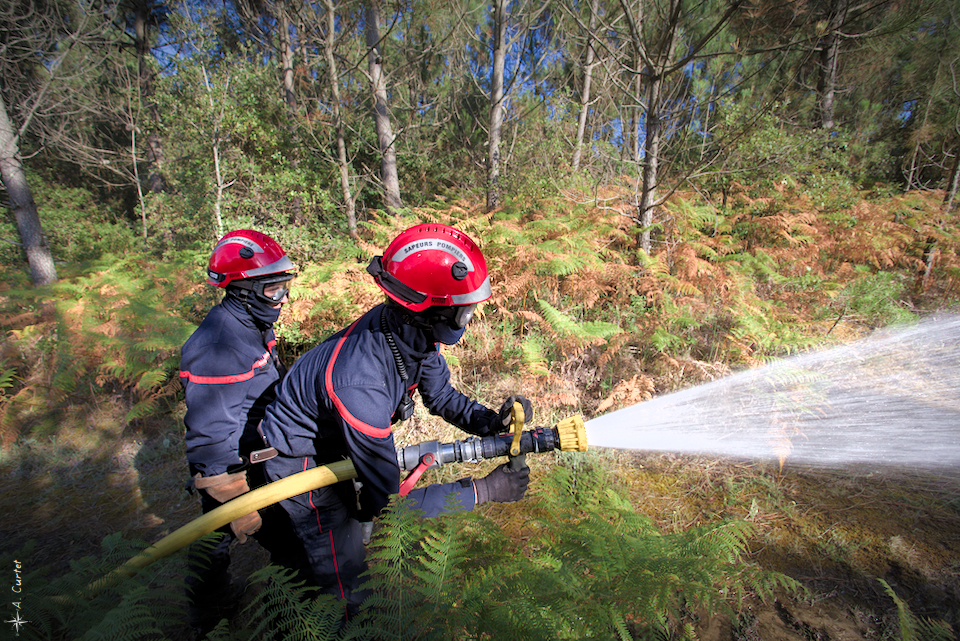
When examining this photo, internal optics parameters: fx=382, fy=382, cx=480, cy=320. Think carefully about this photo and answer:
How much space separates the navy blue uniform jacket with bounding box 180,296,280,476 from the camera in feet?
8.80

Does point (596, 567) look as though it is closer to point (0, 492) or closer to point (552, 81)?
point (0, 492)

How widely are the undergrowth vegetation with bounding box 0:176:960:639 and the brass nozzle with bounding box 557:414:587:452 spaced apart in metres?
0.43

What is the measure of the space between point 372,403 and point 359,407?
0.23 ft

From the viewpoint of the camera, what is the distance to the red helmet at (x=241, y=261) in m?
3.03

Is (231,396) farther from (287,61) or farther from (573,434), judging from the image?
(287,61)

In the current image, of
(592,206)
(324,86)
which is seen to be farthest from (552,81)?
(592,206)

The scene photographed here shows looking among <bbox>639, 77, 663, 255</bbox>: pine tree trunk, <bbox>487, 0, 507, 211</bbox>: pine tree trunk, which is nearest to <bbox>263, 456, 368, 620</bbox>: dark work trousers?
<bbox>639, 77, 663, 255</bbox>: pine tree trunk

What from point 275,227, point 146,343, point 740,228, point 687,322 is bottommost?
point 687,322

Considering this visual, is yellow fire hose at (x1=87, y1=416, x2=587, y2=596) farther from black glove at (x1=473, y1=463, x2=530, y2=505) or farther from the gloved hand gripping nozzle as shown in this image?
black glove at (x1=473, y1=463, x2=530, y2=505)

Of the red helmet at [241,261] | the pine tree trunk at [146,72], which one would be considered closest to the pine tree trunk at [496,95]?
the red helmet at [241,261]

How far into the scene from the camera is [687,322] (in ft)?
16.7

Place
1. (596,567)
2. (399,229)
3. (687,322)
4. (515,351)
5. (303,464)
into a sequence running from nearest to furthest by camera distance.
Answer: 1. (596,567)
2. (303,464)
3. (687,322)
4. (515,351)
5. (399,229)

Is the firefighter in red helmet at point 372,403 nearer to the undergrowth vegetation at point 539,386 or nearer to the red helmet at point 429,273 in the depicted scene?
the red helmet at point 429,273

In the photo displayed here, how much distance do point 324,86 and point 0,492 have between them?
1031 centimetres
